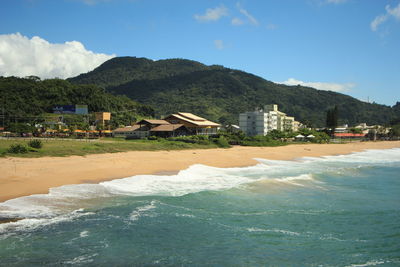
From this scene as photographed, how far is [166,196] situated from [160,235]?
6011 millimetres

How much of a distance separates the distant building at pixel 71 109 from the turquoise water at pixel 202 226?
214 feet

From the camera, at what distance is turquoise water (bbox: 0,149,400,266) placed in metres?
10.3

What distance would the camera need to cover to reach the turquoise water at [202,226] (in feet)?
33.7

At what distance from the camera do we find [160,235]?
40.0 ft

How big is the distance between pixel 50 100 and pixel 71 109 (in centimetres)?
813

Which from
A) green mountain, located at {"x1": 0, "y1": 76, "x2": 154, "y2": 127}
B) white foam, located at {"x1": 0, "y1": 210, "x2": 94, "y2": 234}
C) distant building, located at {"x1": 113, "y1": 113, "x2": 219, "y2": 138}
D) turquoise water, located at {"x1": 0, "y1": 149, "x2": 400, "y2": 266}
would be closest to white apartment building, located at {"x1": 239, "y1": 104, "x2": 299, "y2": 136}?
distant building, located at {"x1": 113, "y1": 113, "x2": 219, "y2": 138}

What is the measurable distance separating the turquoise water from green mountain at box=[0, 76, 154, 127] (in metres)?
58.4

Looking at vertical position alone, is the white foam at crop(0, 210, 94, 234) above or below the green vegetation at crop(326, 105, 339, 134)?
below

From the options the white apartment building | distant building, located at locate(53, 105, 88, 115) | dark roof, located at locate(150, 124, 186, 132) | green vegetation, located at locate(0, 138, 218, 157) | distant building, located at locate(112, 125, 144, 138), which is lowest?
green vegetation, located at locate(0, 138, 218, 157)

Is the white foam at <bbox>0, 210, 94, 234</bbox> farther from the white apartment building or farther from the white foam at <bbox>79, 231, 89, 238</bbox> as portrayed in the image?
the white apartment building

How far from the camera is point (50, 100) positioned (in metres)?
85.5

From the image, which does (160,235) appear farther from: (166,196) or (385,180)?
(385,180)

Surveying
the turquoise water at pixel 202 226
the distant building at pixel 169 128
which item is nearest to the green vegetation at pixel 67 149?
the turquoise water at pixel 202 226

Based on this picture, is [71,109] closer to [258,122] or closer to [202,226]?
[258,122]
